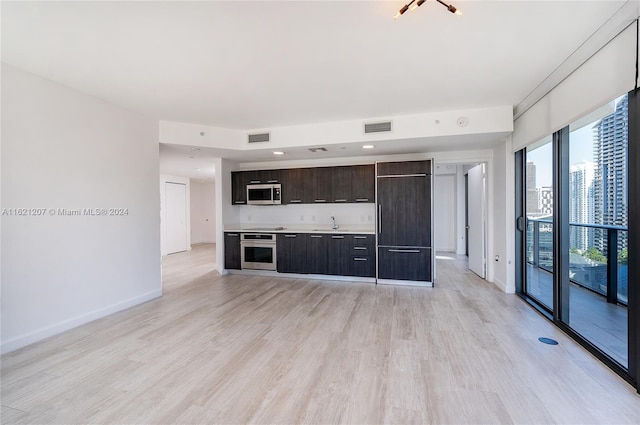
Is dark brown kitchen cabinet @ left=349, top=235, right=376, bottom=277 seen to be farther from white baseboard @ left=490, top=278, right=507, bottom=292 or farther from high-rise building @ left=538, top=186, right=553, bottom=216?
high-rise building @ left=538, top=186, right=553, bottom=216

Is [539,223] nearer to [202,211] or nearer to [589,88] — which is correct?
[589,88]

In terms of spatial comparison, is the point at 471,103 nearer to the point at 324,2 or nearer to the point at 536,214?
the point at 536,214

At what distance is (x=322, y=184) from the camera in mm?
5281

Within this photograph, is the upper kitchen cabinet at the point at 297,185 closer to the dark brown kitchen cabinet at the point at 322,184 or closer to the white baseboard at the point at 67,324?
the dark brown kitchen cabinet at the point at 322,184

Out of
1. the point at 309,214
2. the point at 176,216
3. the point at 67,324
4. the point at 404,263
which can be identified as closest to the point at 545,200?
the point at 404,263

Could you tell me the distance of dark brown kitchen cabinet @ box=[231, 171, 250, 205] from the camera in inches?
226

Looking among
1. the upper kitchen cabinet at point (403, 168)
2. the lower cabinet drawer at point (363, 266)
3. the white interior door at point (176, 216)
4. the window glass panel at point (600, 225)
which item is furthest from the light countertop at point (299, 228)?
the white interior door at point (176, 216)

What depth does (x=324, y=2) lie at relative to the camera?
1.74 metres

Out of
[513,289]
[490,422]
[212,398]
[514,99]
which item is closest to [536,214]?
[513,289]

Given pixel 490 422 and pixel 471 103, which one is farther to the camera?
pixel 471 103

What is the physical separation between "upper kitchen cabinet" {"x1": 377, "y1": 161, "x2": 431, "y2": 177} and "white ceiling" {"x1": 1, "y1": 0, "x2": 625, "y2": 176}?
1.24 m

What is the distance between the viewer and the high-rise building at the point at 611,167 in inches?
95.2

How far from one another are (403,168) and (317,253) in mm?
2123

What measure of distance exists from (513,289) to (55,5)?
18.8ft
